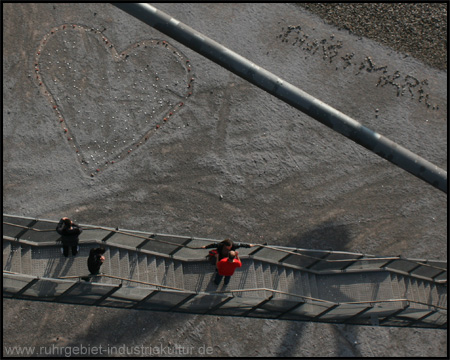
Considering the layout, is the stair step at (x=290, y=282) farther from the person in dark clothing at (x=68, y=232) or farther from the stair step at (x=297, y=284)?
the person in dark clothing at (x=68, y=232)

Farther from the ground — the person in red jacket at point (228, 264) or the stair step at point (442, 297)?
the person in red jacket at point (228, 264)

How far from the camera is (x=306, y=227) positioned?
1543cm

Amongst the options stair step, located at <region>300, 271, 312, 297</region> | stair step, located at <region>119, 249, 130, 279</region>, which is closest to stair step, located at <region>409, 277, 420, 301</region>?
stair step, located at <region>300, 271, 312, 297</region>

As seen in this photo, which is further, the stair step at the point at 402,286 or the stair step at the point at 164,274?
the stair step at the point at 402,286

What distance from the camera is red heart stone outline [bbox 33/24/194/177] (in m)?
15.5

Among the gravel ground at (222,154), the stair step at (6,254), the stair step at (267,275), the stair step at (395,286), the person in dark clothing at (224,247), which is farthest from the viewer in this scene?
the stair step at (395,286)

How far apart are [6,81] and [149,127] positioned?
5385 millimetres

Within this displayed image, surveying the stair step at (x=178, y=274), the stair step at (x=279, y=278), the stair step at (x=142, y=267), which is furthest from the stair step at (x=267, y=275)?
the stair step at (x=142, y=267)

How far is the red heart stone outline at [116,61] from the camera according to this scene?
1545 centimetres

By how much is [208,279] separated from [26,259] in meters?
5.15

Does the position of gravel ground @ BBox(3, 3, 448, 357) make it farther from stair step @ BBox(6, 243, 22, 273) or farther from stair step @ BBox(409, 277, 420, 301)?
stair step @ BBox(6, 243, 22, 273)

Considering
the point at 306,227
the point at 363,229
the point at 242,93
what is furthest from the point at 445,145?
the point at 242,93

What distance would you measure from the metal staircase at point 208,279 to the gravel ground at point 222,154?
3.79ft

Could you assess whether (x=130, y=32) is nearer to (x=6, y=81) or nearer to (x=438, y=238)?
(x=6, y=81)
